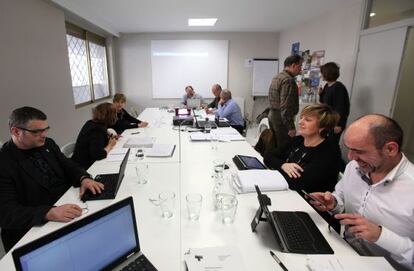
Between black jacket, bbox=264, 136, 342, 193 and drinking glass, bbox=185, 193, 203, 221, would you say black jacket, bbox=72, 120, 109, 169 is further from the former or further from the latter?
black jacket, bbox=264, 136, 342, 193

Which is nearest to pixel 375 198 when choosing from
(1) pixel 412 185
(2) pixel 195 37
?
(1) pixel 412 185

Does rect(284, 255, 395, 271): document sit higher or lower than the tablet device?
lower

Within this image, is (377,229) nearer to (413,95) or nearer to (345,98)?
(345,98)

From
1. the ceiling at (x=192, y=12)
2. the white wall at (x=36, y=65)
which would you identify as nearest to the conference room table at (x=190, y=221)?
the white wall at (x=36, y=65)

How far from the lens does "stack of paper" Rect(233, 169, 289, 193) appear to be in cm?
159

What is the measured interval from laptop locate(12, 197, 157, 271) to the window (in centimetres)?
445

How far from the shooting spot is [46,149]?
5.55 ft

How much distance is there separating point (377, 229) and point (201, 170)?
1213mm

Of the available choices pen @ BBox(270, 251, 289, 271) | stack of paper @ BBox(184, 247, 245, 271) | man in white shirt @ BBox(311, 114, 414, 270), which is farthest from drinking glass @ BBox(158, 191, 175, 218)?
man in white shirt @ BBox(311, 114, 414, 270)

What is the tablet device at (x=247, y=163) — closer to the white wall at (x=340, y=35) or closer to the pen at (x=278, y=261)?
the pen at (x=278, y=261)

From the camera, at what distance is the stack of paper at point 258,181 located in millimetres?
1594

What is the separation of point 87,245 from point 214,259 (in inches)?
19.0

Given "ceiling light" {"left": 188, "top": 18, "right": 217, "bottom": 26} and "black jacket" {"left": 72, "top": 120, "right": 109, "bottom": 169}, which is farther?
"ceiling light" {"left": 188, "top": 18, "right": 217, "bottom": 26}

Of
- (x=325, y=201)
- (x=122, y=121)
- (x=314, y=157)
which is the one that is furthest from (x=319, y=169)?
Answer: (x=122, y=121)
